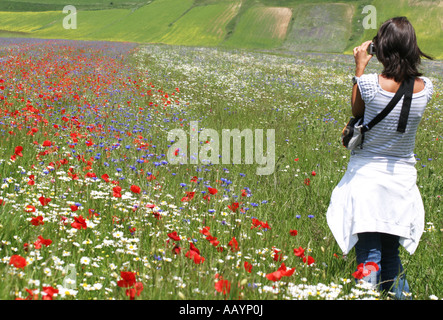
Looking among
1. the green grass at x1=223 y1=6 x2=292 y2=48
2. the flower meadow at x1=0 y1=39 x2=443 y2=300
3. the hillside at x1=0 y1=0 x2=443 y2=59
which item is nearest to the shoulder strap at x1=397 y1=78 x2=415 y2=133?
the flower meadow at x1=0 y1=39 x2=443 y2=300

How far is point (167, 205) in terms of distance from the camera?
3.72 meters

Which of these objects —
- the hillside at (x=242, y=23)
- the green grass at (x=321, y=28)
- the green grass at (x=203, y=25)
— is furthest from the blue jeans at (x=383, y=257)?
the green grass at (x=203, y=25)

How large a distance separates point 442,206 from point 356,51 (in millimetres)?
2662

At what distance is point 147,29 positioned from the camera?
62.9 meters

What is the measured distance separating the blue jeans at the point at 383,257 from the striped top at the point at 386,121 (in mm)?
563

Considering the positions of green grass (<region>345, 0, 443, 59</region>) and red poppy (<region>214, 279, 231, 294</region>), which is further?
green grass (<region>345, 0, 443, 59</region>)

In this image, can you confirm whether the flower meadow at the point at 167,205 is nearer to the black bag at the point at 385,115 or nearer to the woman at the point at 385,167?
the woman at the point at 385,167

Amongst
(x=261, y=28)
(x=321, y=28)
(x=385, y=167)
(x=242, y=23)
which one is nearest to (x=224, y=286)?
(x=385, y=167)

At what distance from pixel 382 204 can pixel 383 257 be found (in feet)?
1.57

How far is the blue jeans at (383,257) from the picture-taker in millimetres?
2832

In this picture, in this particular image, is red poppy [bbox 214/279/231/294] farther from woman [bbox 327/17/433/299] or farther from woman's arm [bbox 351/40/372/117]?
woman's arm [bbox 351/40/372/117]

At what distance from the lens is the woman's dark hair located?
2.72 meters

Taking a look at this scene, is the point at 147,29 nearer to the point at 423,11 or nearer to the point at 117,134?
the point at 423,11

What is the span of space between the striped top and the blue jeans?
1.85 ft
